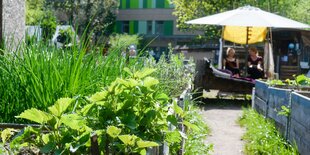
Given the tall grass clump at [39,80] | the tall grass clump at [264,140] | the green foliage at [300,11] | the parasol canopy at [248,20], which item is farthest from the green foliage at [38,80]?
the green foliage at [300,11]

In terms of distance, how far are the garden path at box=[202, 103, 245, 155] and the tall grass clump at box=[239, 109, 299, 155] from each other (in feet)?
0.53

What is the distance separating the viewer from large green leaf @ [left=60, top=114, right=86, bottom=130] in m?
2.18

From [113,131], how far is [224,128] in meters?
7.09

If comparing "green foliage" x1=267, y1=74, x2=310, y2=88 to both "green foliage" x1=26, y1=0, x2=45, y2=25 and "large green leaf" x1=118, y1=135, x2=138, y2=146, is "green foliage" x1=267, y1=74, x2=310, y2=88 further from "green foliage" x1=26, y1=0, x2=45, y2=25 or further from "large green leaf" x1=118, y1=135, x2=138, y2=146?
"large green leaf" x1=118, y1=135, x2=138, y2=146

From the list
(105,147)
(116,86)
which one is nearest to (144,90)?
(116,86)

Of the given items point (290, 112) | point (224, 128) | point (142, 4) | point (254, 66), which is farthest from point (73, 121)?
point (142, 4)

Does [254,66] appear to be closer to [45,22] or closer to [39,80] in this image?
[45,22]

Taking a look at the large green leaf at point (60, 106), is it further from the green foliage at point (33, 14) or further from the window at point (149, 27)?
the window at point (149, 27)

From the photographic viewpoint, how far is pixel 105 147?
2.28m

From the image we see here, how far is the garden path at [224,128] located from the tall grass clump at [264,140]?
16 cm

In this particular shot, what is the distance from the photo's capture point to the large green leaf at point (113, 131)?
216 centimetres

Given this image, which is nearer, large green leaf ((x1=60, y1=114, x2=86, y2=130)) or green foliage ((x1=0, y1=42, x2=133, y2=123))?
large green leaf ((x1=60, y1=114, x2=86, y2=130))

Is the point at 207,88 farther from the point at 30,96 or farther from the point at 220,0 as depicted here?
the point at 220,0

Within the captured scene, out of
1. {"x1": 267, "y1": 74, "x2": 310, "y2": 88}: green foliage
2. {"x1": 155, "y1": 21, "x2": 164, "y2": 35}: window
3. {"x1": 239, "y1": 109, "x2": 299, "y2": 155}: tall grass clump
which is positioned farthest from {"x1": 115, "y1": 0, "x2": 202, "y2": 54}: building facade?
{"x1": 239, "y1": 109, "x2": 299, "y2": 155}: tall grass clump
